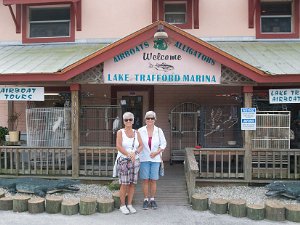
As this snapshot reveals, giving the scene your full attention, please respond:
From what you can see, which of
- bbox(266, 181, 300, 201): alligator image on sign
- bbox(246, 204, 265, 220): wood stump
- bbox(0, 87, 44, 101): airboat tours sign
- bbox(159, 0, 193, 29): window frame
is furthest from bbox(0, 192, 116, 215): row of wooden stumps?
bbox(159, 0, 193, 29): window frame

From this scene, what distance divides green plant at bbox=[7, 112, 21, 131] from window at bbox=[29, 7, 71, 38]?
2798 mm

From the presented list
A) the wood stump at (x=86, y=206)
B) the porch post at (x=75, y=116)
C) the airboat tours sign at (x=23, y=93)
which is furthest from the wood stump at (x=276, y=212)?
the airboat tours sign at (x=23, y=93)

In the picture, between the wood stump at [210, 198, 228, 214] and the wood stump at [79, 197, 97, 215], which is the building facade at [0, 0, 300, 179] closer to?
the wood stump at [210, 198, 228, 214]

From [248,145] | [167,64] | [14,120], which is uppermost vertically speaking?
[167,64]

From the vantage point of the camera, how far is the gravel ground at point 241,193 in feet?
26.7

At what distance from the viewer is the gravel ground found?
8144mm

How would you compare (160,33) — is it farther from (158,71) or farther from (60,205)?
(60,205)

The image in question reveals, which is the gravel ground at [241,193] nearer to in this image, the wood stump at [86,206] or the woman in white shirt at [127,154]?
the woman in white shirt at [127,154]

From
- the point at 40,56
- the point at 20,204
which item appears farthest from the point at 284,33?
the point at 20,204

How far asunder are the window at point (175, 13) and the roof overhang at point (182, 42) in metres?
3.85

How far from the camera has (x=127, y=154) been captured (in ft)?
23.4

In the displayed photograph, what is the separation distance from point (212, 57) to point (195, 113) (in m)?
3.46

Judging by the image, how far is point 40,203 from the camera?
7285mm

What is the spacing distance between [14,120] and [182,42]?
666 centimetres
